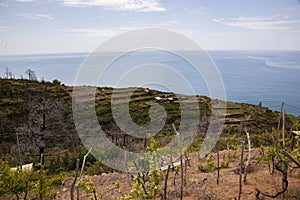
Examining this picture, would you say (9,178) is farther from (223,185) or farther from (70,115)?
(70,115)

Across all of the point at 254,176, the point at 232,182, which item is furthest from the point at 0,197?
the point at 254,176

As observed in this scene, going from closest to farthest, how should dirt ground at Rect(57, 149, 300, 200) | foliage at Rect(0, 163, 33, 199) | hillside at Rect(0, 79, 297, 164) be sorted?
foliage at Rect(0, 163, 33, 199)
dirt ground at Rect(57, 149, 300, 200)
hillside at Rect(0, 79, 297, 164)

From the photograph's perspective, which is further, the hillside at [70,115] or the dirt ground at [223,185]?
the hillside at [70,115]

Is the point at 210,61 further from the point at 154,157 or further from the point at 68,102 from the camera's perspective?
the point at 68,102

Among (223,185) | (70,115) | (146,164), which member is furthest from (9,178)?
(70,115)

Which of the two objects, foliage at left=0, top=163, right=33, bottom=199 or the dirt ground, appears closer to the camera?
foliage at left=0, top=163, right=33, bottom=199

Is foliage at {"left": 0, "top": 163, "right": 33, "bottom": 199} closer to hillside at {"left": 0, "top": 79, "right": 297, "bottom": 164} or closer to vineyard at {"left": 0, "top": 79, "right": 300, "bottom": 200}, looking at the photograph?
vineyard at {"left": 0, "top": 79, "right": 300, "bottom": 200}

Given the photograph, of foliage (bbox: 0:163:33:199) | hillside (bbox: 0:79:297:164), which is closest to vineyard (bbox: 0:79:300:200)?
foliage (bbox: 0:163:33:199)

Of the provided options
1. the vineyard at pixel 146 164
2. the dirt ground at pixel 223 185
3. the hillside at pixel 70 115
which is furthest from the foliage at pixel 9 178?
the hillside at pixel 70 115

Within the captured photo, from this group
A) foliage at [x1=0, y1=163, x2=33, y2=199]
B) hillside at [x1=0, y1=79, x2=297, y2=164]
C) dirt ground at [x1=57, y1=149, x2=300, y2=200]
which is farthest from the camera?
hillside at [x1=0, y1=79, x2=297, y2=164]

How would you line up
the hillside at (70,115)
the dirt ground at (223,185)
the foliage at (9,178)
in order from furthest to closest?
the hillside at (70,115) < the dirt ground at (223,185) < the foliage at (9,178)

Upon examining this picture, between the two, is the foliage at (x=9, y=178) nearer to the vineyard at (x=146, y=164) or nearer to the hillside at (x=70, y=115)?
the vineyard at (x=146, y=164)

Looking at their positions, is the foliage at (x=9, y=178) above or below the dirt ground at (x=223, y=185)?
above

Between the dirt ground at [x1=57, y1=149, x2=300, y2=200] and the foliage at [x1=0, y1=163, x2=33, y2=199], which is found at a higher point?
the foliage at [x1=0, y1=163, x2=33, y2=199]
